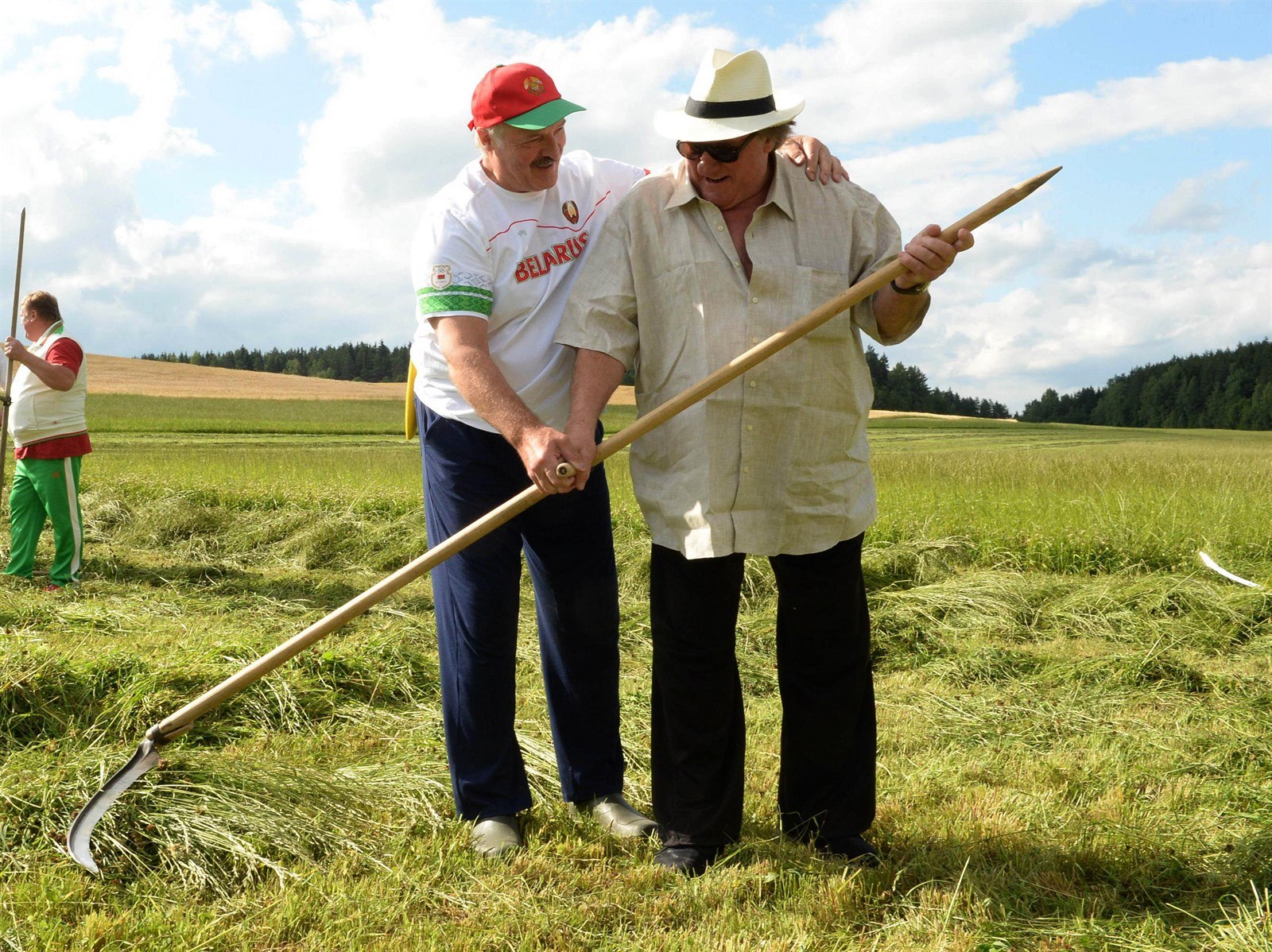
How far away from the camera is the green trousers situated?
7.07 meters

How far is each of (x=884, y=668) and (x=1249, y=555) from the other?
2828 mm

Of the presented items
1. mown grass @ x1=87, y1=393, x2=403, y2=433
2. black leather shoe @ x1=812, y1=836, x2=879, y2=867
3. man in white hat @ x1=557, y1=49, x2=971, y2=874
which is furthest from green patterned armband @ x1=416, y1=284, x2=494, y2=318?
mown grass @ x1=87, y1=393, x2=403, y2=433

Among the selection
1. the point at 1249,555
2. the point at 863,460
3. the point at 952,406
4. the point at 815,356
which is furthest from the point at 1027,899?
the point at 952,406

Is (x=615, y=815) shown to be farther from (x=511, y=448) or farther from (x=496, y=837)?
(x=511, y=448)

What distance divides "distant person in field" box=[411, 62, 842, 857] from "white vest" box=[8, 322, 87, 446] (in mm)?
4964

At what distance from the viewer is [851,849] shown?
2.79 meters

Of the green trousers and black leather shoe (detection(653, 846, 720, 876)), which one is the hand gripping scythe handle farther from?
the green trousers

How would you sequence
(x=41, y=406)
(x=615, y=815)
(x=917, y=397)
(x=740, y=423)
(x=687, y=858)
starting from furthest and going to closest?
(x=917, y=397)
(x=41, y=406)
(x=615, y=815)
(x=687, y=858)
(x=740, y=423)

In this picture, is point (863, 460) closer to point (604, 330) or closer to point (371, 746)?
point (604, 330)

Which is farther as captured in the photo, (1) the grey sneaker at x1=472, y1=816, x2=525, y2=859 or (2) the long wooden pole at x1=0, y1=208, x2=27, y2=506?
(2) the long wooden pole at x1=0, y1=208, x2=27, y2=506

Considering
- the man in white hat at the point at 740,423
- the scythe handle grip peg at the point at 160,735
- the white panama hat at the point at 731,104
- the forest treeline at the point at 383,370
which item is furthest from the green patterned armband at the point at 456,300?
the forest treeline at the point at 383,370

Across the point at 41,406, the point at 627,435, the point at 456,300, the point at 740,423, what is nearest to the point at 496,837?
the point at 627,435

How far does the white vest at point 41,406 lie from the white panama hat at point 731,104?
18.8 ft

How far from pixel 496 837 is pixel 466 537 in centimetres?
82
